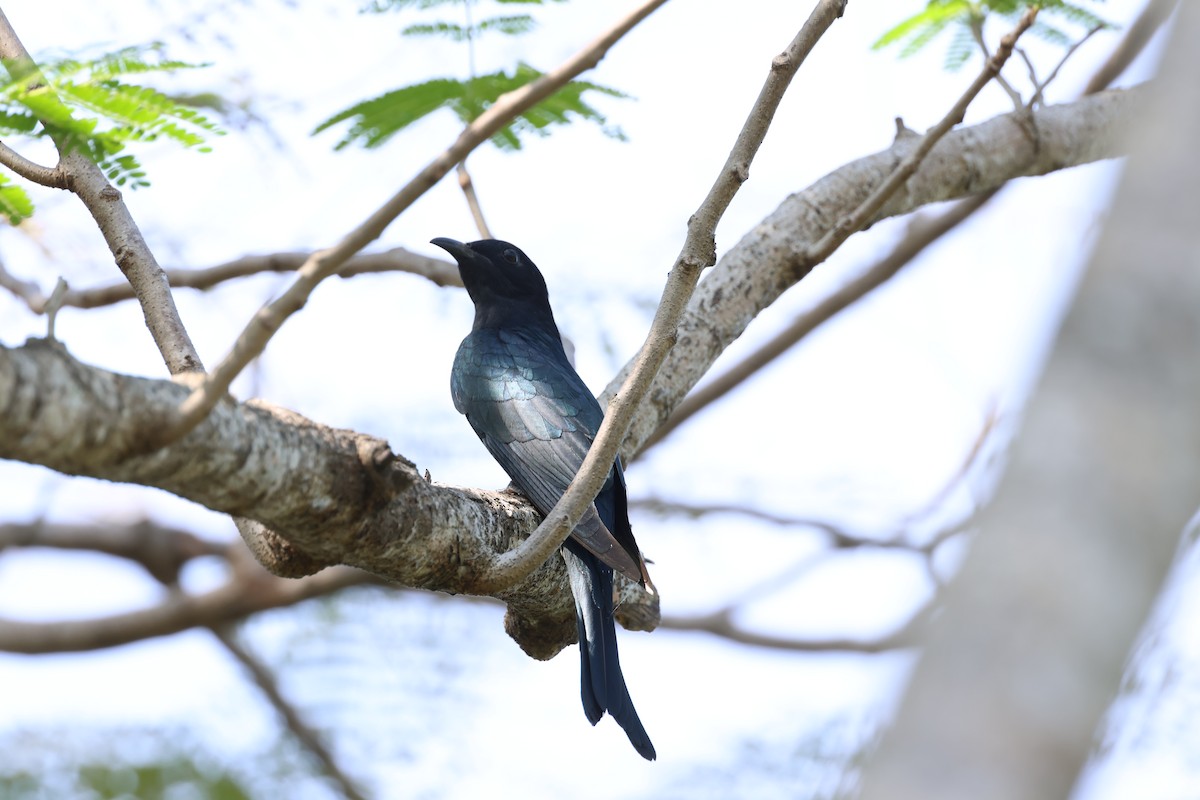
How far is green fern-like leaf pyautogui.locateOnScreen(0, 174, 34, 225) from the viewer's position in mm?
2996

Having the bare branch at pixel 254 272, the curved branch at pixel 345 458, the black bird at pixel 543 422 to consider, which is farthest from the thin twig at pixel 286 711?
the curved branch at pixel 345 458

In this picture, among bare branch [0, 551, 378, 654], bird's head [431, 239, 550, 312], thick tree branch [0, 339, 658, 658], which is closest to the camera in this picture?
thick tree branch [0, 339, 658, 658]

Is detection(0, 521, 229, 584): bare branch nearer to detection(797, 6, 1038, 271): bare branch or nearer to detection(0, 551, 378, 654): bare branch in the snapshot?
detection(0, 551, 378, 654): bare branch

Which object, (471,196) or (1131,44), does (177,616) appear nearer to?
(471,196)

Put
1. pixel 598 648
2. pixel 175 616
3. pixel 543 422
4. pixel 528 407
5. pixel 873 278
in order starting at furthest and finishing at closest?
1. pixel 873 278
2. pixel 175 616
3. pixel 528 407
4. pixel 543 422
5. pixel 598 648

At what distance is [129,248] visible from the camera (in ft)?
12.3

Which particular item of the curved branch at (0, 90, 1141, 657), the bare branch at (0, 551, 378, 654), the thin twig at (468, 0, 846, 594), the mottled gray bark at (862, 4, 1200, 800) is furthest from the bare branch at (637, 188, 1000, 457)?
the mottled gray bark at (862, 4, 1200, 800)

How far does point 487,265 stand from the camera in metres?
6.07

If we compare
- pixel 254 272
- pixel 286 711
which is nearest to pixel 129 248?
pixel 254 272

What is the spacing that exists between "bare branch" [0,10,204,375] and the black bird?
143cm

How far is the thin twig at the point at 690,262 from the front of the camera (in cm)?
299

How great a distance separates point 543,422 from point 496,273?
1.41 meters

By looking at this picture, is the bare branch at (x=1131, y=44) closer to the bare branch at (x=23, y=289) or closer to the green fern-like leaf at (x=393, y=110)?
the green fern-like leaf at (x=393, y=110)

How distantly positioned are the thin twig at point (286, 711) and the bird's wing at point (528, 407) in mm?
2487
